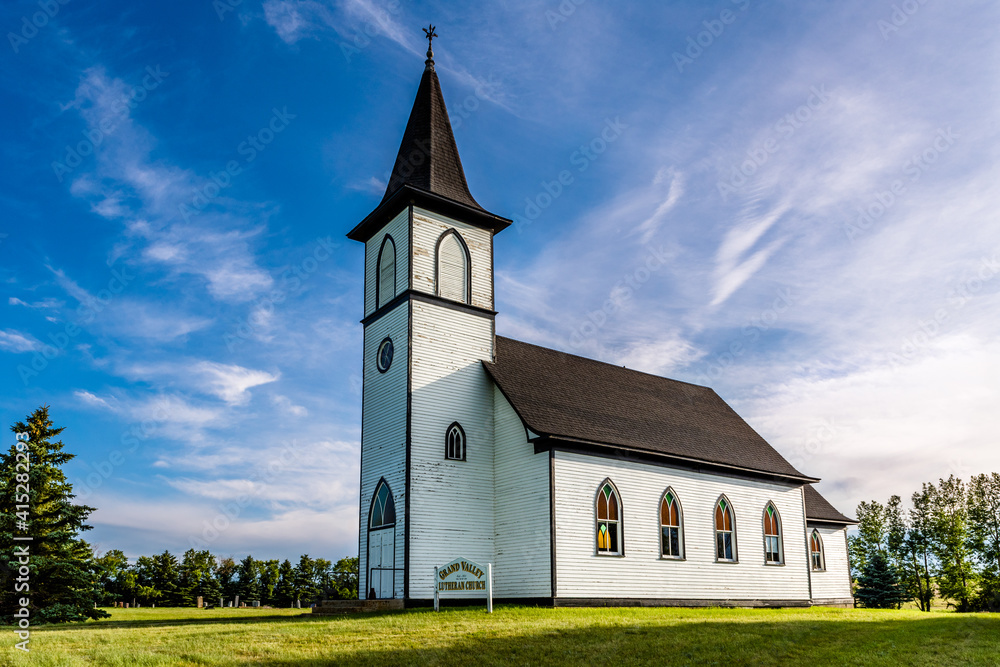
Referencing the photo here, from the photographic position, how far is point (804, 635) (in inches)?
663

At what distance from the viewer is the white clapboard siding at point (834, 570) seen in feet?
112

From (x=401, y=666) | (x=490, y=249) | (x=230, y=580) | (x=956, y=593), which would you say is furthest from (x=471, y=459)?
(x=956, y=593)

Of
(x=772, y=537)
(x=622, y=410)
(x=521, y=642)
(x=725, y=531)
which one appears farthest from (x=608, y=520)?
(x=521, y=642)

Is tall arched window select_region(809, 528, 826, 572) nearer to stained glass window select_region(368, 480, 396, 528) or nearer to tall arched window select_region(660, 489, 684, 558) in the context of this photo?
tall arched window select_region(660, 489, 684, 558)

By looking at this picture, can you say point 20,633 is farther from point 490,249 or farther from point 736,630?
point 490,249

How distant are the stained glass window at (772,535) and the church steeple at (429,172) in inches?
618

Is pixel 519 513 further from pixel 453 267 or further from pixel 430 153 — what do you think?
pixel 430 153

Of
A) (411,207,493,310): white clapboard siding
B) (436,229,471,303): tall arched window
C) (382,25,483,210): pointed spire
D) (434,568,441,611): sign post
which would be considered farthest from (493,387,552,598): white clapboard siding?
(382,25,483,210): pointed spire

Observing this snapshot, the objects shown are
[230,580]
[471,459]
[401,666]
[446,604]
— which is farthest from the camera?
[230,580]

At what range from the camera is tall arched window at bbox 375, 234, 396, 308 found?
25.8m

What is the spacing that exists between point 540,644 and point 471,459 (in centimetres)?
1031

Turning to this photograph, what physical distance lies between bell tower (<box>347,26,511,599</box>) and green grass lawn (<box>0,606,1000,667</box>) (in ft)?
13.0

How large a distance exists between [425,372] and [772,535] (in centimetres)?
1603

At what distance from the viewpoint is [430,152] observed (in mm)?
26906
